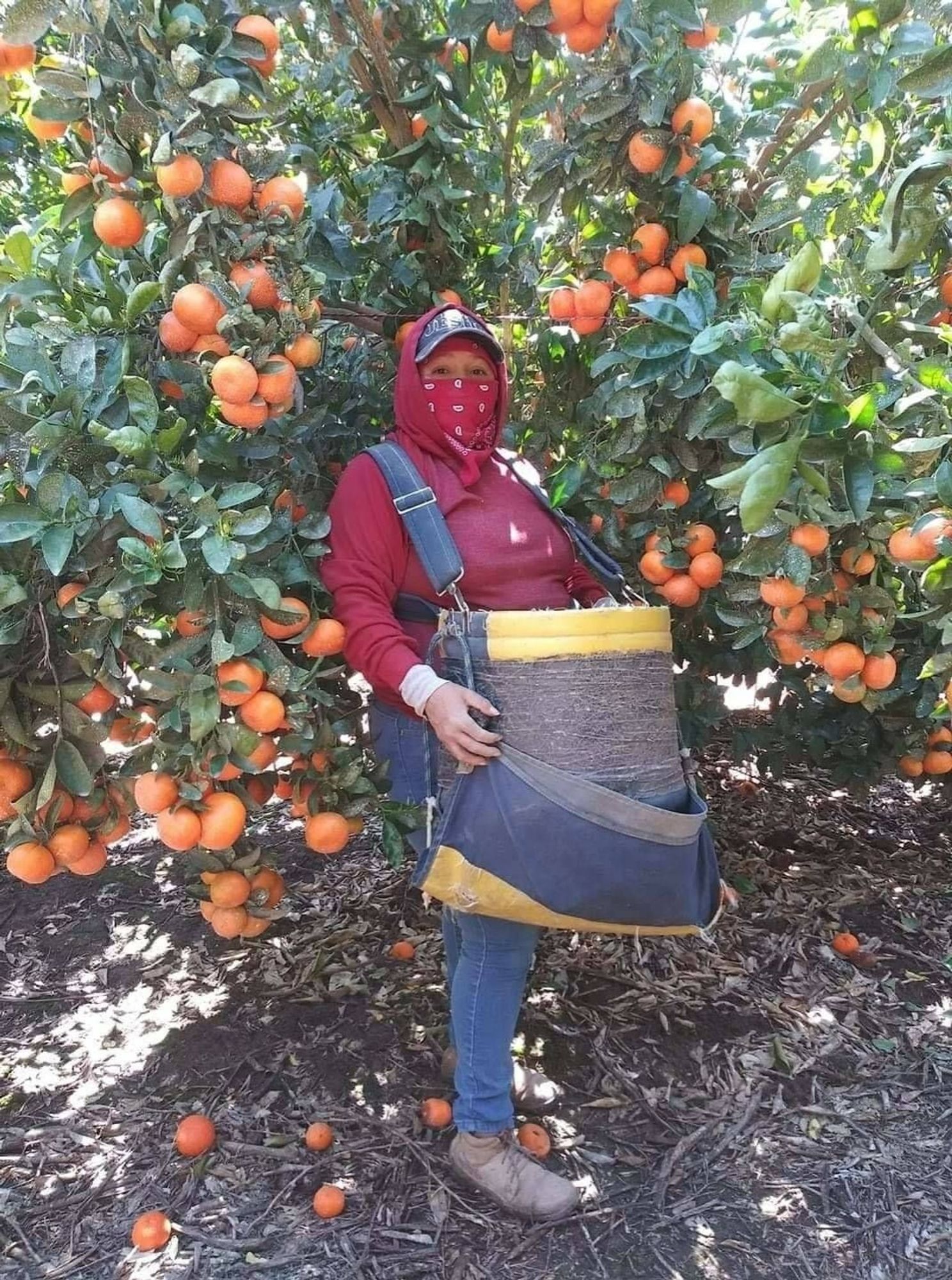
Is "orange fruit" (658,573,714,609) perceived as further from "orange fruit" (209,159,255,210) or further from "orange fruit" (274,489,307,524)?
"orange fruit" (209,159,255,210)

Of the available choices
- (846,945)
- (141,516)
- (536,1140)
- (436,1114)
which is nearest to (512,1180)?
(536,1140)

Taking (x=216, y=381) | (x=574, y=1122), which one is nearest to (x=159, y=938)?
(x=574, y=1122)

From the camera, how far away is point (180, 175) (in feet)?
5.45

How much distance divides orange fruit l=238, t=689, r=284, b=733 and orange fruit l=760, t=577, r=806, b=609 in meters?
0.99

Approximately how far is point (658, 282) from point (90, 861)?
179cm

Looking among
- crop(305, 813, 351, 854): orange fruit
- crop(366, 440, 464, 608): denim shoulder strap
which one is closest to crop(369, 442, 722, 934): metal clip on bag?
crop(366, 440, 464, 608): denim shoulder strap

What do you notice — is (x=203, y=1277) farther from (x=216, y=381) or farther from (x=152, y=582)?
(x=216, y=381)

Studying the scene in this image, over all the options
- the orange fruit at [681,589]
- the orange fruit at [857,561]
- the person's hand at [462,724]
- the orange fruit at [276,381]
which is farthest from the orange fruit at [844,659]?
the orange fruit at [276,381]

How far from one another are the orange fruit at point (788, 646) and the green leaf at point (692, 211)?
92cm

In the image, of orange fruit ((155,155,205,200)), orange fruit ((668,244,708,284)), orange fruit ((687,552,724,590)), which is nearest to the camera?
orange fruit ((155,155,205,200))

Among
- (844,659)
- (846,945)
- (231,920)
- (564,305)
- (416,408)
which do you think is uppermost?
(564,305)

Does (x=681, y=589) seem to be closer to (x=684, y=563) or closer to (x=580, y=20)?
(x=684, y=563)

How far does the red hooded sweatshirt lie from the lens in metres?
1.96

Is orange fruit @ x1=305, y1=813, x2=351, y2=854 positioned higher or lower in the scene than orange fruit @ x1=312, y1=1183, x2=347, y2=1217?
higher
